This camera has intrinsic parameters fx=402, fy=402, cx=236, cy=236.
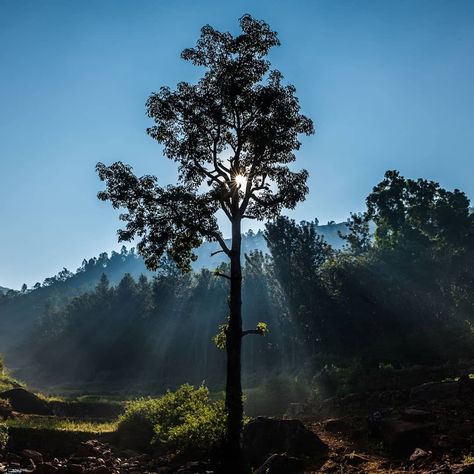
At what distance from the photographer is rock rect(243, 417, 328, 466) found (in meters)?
12.1

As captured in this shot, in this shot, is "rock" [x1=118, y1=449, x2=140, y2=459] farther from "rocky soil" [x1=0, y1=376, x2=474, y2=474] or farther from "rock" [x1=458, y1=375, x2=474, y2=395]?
"rock" [x1=458, y1=375, x2=474, y2=395]

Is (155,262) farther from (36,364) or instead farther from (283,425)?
(36,364)

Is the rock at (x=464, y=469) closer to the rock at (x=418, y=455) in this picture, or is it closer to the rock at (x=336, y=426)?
the rock at (x=418, y=455)

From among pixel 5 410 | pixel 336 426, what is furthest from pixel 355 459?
pixel 5 410

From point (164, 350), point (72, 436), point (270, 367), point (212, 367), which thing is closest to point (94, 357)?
point (164, 350)

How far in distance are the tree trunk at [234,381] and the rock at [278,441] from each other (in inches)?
58.4

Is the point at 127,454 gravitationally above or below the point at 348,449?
below

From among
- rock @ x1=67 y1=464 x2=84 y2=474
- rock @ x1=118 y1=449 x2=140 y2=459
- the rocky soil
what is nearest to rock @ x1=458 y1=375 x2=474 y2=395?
the rocky soil

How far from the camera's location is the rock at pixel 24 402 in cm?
2573

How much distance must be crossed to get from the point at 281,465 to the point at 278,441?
246cm

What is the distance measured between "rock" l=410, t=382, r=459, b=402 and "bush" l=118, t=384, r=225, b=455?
29.9 feet

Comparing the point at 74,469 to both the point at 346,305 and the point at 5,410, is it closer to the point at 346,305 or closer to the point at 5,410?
the point at 5,410

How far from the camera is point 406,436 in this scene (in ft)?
34.4

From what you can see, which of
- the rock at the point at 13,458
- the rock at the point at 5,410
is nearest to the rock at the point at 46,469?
the rock at the point at 13,458
